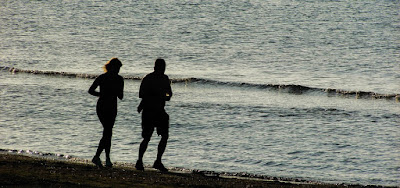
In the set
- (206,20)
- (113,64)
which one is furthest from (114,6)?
(113,64)

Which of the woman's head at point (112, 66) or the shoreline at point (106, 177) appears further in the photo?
the woman's head at point (112, 66)

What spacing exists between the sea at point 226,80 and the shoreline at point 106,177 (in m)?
0.78

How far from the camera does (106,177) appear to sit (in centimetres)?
823

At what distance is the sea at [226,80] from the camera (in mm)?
12117

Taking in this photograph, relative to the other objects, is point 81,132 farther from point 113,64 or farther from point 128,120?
point 113,64

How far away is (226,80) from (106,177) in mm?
16401

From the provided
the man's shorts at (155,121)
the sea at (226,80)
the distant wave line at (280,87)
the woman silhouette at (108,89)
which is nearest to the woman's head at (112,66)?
the woman silhouette at (108,89)

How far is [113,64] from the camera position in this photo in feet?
31.0

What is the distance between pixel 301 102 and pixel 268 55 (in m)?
13.1

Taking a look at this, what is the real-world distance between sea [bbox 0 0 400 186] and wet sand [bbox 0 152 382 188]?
161 centimetres

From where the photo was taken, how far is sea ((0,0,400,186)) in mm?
12117

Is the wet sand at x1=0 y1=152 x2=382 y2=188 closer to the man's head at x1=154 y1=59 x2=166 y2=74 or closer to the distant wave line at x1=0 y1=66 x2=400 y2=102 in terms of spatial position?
the man's head at x1=154 y1=59 x2=166 y2=74

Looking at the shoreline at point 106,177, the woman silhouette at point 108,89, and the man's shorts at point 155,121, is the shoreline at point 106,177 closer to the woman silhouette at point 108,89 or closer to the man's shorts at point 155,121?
the man's shorts at point 155,121

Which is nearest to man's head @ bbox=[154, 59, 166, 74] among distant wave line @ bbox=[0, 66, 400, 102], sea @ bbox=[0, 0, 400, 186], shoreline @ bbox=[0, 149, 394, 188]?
shoreline @ bbox=[0, 149, 394, 188]
